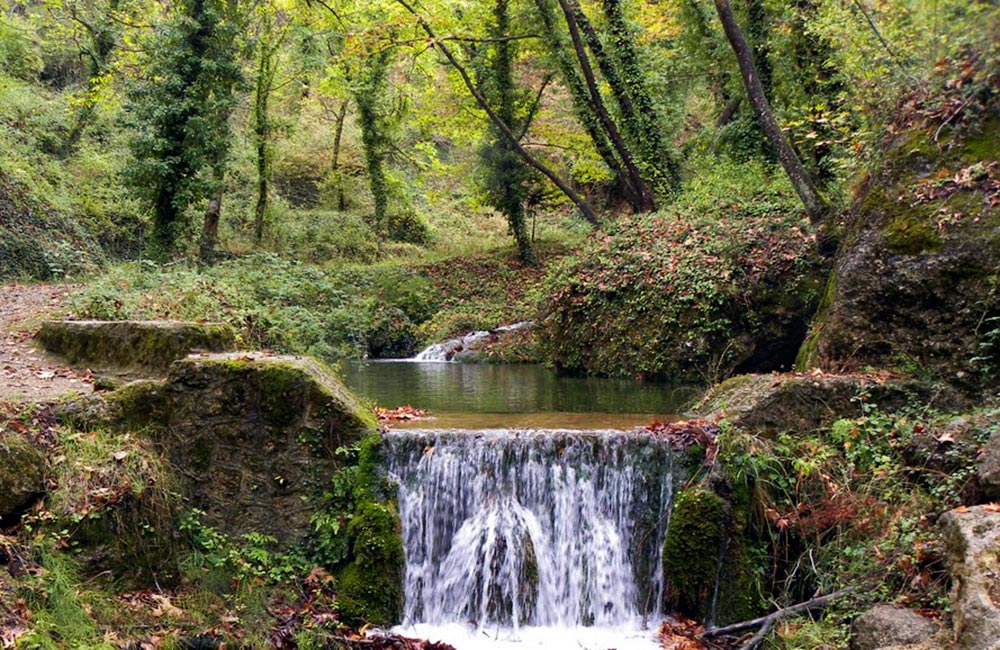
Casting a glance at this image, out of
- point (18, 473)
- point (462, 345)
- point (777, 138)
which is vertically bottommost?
point (18, 473)

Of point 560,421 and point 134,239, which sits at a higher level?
point 134,239

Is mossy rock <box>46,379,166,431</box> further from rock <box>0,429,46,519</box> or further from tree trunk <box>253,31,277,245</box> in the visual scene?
tree trunk <box>253,31,277,245</box>

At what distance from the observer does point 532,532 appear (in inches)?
234

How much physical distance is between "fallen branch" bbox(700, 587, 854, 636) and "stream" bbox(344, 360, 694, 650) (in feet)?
1.74

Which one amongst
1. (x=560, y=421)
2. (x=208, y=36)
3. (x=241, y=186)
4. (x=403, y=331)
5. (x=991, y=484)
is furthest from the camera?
(x=241, y=186)

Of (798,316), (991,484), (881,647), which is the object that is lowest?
(881,647)

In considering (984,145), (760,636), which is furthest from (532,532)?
(984,145)

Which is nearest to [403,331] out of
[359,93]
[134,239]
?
[134,239]

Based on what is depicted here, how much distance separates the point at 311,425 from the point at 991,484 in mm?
5019

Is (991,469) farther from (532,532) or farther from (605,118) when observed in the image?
(605,118)

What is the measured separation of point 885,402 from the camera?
5.88m

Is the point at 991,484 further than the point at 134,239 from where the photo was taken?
No

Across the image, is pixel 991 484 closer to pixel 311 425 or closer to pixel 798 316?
pixel 311 425

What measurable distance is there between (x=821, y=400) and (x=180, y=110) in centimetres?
1352
